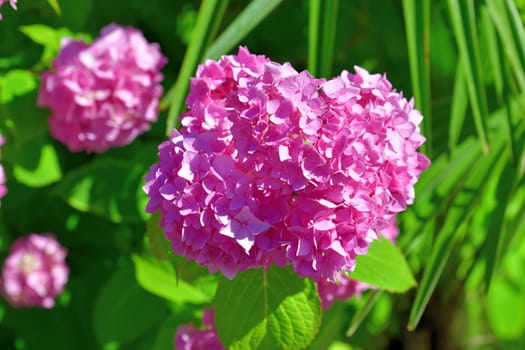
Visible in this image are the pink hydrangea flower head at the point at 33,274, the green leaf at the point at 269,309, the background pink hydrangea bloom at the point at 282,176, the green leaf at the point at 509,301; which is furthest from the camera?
the green leaf at the point at 509,301

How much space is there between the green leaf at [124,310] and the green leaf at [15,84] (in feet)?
0.98

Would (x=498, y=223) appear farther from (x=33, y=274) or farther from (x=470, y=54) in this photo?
(x=33, y=274)

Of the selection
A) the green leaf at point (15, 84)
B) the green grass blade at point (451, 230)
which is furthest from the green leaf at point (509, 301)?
the green leaf at point (15, 84)

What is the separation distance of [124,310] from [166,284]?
181mm

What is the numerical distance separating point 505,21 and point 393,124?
37 centimetres

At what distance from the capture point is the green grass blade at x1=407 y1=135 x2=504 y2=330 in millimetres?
995

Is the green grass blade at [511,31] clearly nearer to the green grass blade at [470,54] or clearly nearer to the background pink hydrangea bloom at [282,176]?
the green grass blade at [470,54]

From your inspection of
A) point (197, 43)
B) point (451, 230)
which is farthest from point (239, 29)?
point (451, 230)

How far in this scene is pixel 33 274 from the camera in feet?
4.37

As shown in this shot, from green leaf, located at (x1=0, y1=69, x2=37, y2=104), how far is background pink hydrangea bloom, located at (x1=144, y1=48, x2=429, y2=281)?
0.48m

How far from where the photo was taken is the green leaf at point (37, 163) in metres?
1.21

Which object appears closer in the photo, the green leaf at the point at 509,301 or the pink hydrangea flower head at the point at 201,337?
the pink hydrangea flower head at the point at 201,337

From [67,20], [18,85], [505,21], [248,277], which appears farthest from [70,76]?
[505,21]

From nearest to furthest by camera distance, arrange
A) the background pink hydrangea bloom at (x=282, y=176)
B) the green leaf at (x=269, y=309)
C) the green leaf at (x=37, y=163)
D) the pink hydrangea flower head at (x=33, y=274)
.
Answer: the background pink hydrangea bloom at (x=282, y=176), the green leaf at (x=269, y=309), the green leaf at (x=37, y=163), the pink hydrangea flower head at (x=33, y=274)
